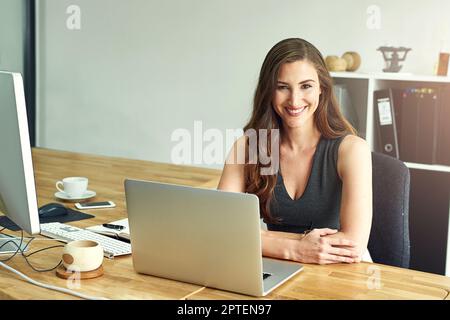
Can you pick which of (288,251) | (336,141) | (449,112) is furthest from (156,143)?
(288,251)

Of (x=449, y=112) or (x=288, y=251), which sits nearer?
(x=288, y=251)

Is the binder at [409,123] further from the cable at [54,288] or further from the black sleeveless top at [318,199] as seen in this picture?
the cable at [54,288]

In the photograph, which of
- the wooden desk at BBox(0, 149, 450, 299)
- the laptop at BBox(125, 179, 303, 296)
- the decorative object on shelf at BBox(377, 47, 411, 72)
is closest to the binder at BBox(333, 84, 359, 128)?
the decorative object on shelf at BBox(377, 47, 411, 72)

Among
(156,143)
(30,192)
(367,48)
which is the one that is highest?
(367,48)

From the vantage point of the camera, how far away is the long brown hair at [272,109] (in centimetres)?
218

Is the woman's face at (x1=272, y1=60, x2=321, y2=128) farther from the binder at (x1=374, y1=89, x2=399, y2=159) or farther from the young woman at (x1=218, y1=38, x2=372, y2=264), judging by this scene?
the binder at (x1=374, y1=89, x2=399, y2=159)

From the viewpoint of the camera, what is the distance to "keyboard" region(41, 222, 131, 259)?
1837 millimetres

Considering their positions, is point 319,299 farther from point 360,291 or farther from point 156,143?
point 156,143

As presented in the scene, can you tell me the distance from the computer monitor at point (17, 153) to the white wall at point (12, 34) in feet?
12.4

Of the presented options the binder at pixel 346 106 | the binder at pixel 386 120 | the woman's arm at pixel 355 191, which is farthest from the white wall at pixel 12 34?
the woman's arm at pixel 355 191

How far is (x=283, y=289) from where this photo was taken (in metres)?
1.58

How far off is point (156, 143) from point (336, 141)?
265 centimetres

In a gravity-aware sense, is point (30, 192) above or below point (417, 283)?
above

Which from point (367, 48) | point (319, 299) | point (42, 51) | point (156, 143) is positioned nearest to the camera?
point (319, 299)
